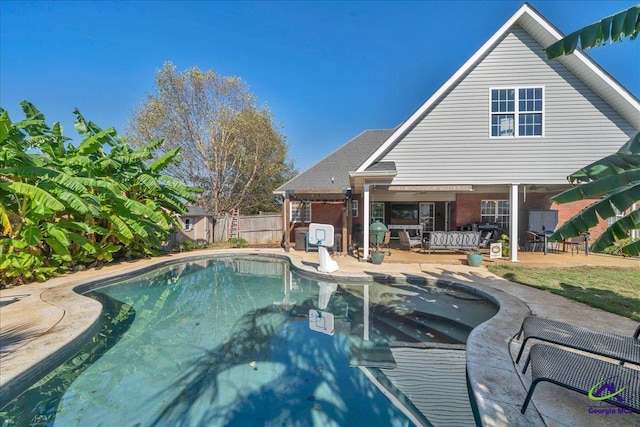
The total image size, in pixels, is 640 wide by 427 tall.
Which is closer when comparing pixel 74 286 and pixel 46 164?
pixel 74 286

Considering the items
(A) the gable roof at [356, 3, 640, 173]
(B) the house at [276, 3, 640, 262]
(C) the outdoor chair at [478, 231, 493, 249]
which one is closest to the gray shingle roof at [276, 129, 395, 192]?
(B) the house at [276, 3, 640, 262]

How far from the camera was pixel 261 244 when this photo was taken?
18.8 m

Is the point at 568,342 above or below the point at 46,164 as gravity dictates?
below

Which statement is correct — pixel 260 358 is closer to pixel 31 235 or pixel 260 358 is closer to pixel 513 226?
pixel 31 235

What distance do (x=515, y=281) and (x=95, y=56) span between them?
2193cm

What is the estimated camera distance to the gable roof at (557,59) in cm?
958

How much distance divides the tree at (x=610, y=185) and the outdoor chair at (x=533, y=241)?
9.22 metres

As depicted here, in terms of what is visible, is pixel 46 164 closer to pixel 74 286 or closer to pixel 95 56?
pixel 74 286

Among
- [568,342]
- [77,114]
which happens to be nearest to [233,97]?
[77,114]

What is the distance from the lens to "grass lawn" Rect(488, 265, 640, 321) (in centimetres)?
608

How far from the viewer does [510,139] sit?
1079 cm

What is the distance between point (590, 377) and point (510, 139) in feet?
34.5

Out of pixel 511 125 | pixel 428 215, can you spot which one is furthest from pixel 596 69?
pixel 428 215

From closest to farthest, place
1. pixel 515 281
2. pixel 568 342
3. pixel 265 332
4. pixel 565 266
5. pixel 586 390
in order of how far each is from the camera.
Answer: pixel 586 390
pixel 568 342
pixel 265 332
pixel 515 281
pixel 565 266
